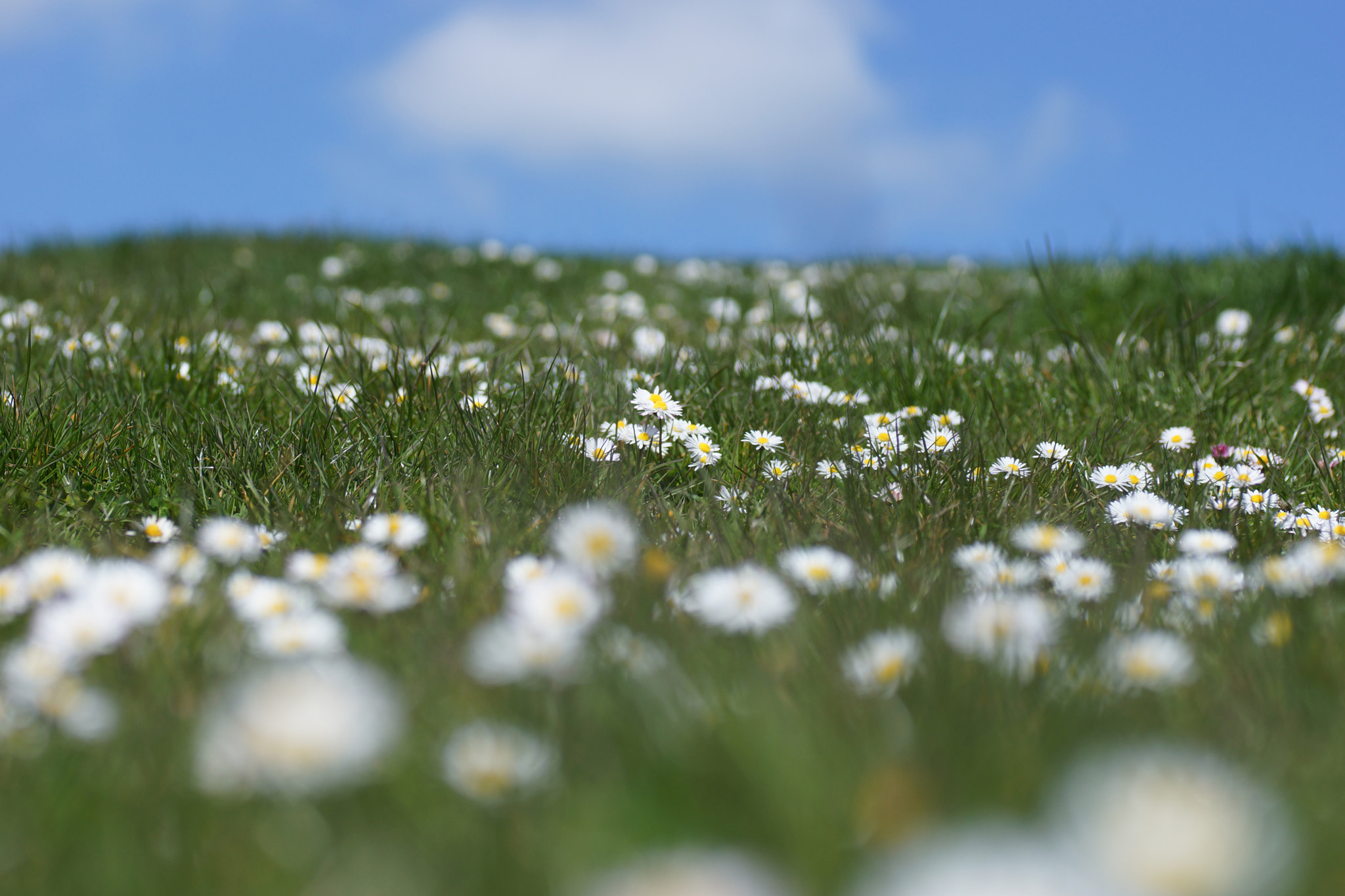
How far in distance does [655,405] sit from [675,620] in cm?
121

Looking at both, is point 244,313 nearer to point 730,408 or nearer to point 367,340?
point 367,340

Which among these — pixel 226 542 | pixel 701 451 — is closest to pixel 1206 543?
pixel 701 451

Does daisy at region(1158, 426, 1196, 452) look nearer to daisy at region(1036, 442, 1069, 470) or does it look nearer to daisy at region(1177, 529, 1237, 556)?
daisy at region(1036, 442, 1069, 470)

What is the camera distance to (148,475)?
2.93m

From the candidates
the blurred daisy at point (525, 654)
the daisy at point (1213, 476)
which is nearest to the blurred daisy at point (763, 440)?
the daisy at point (1213, 476)

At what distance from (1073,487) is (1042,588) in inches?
29.9

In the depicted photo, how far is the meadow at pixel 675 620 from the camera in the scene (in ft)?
4.04

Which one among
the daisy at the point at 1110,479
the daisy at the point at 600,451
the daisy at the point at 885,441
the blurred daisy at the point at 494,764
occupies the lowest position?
the blurred daisy at the point at 494,764

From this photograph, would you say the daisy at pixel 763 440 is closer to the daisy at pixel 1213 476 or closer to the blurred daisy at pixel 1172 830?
the daisy at pixel 1213 476

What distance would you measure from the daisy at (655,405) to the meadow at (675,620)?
0.01 metres

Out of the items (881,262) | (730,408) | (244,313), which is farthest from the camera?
(881,262)

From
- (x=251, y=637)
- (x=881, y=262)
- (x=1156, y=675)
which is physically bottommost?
(x=251, y=637)

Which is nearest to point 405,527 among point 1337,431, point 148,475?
point 148,475

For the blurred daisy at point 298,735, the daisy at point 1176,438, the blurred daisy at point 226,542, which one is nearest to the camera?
the blurred daisy at point 298,735
